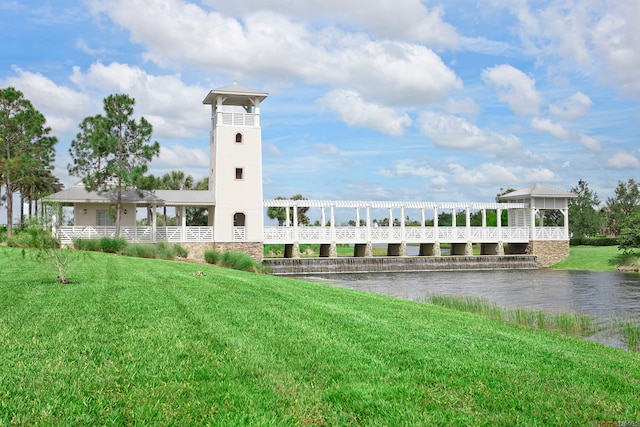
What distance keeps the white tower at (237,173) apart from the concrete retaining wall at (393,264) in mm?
2297

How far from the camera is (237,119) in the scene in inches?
1407

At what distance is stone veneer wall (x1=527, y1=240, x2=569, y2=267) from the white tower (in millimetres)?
19402

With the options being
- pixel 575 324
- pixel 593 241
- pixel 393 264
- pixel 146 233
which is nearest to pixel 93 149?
pixel 146 233

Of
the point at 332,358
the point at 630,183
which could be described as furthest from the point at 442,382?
the point at 630,183

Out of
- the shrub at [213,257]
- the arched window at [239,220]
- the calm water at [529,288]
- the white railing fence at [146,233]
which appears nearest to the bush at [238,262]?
the shrub at [213,257]

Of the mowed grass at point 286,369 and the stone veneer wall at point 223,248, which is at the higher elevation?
the stone veneer wall at point 223,248

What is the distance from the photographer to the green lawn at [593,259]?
36.3 m

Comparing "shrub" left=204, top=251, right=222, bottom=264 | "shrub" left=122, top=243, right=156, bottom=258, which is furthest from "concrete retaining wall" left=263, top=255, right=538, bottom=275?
"shrub" left=122, top=243, right=156, bottom=258

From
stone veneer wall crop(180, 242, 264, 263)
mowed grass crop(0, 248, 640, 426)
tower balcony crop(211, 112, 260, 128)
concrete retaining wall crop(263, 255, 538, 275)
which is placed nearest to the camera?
mowed grass crop(0, 248, 640, 426)

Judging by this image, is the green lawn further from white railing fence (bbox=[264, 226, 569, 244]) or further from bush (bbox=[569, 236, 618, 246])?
bush (bbox=[569, 236, 618, 246])

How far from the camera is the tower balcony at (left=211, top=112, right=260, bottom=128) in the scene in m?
35.4

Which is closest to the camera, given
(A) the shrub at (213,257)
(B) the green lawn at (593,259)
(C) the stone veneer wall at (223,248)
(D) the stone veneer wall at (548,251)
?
(A) the shrub at (213,257)

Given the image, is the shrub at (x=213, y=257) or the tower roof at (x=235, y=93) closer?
the shrub at (x=213, y=257)

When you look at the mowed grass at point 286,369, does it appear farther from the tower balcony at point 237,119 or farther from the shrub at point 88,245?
the tower balcony at point 237,119
